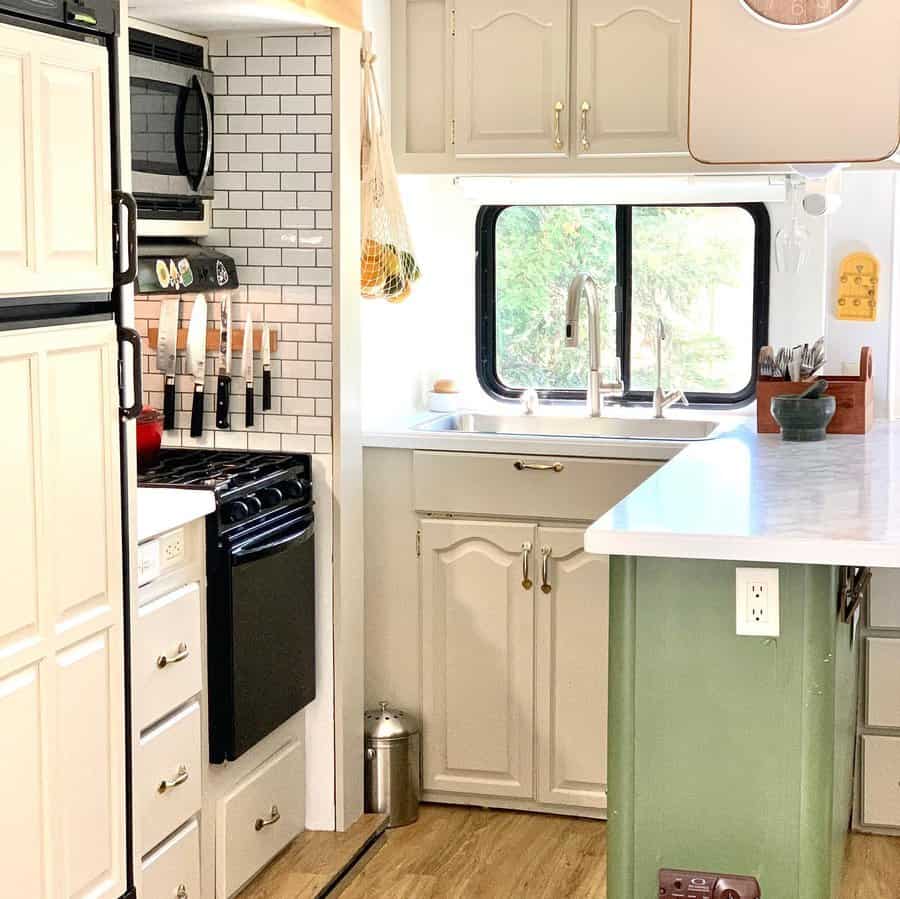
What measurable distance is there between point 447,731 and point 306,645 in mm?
630

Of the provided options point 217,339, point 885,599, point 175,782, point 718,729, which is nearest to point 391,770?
point 175,782

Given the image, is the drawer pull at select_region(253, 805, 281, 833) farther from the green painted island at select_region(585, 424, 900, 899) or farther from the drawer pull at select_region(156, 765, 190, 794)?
the green painted island at select_region(585, 424, 900, 899)

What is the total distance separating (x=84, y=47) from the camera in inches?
96.0

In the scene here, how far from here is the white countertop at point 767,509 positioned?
251cm

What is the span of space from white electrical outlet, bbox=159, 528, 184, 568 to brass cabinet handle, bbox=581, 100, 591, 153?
1.74 m

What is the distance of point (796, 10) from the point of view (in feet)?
9.07

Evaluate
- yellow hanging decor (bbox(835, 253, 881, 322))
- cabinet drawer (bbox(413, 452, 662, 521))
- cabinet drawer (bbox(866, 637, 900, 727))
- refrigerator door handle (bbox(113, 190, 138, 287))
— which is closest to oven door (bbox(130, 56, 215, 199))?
refrigerator door handle (bbox(113, 190, 138, 287))

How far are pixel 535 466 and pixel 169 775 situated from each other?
1.32 meters

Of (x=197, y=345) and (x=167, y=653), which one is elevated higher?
(x=197, y=345)

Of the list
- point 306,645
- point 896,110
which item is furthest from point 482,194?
point 896,110

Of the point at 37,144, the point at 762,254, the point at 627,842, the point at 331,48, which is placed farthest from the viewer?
the point at 762,254

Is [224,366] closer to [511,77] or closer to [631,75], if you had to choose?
[511,77]

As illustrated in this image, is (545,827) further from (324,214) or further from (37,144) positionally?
(37,144)

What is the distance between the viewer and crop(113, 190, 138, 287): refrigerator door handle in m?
2.56
